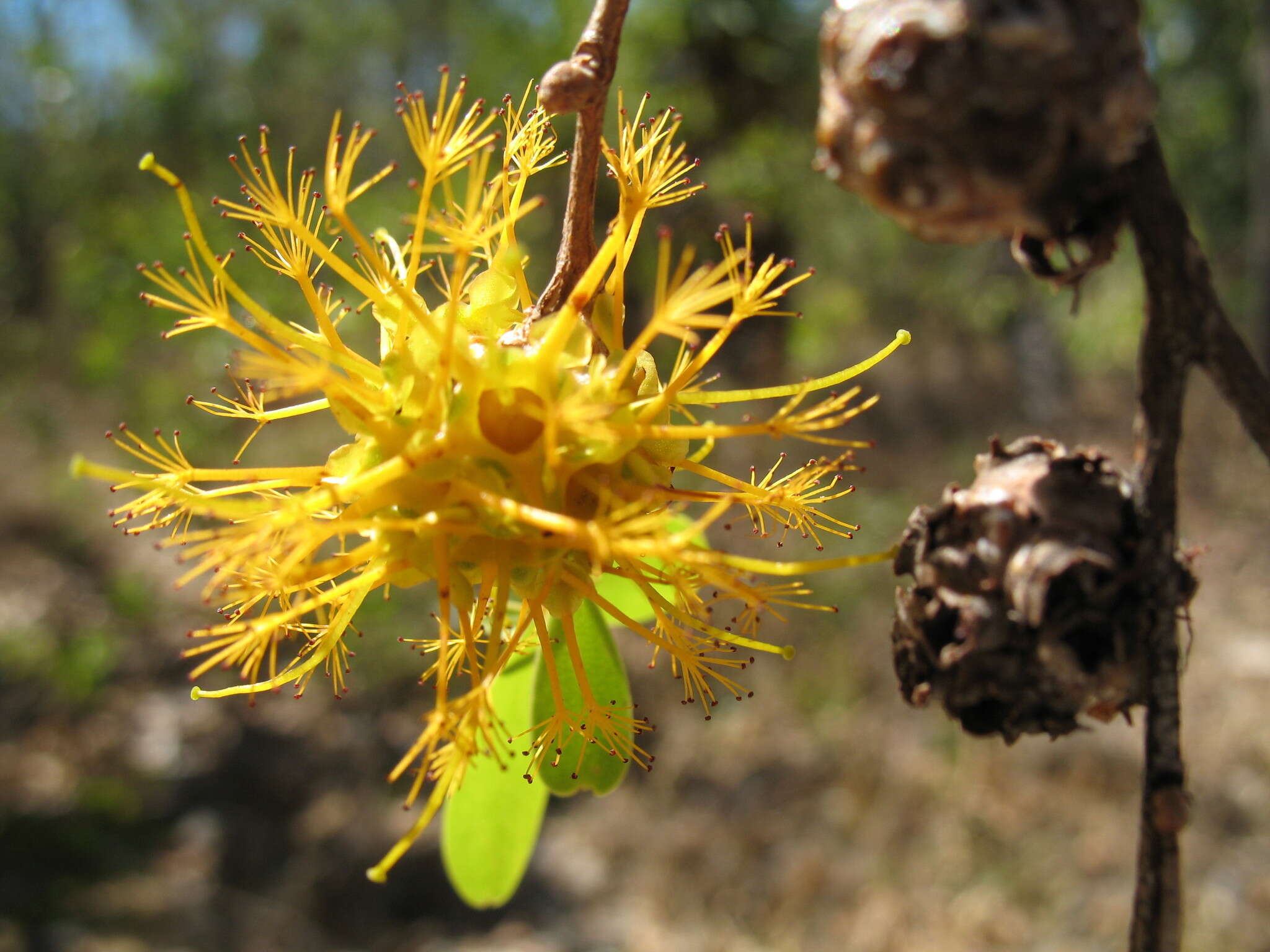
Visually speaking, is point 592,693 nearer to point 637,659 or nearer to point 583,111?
point 583,111

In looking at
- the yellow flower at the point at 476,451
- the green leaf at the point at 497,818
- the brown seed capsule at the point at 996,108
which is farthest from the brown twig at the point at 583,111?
the green leaf at the point at 497,818

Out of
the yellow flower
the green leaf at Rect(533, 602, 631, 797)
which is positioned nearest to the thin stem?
the yellow flower

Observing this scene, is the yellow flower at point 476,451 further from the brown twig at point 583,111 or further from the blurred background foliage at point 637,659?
the blurred background foliage at point 637,659

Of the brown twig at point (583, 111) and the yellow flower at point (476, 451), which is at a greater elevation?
the brown twig at point (583, 111)

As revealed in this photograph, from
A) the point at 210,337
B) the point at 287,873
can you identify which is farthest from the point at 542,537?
the point at 210,337

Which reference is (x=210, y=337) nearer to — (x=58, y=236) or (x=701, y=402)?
(x=58, y=236)
